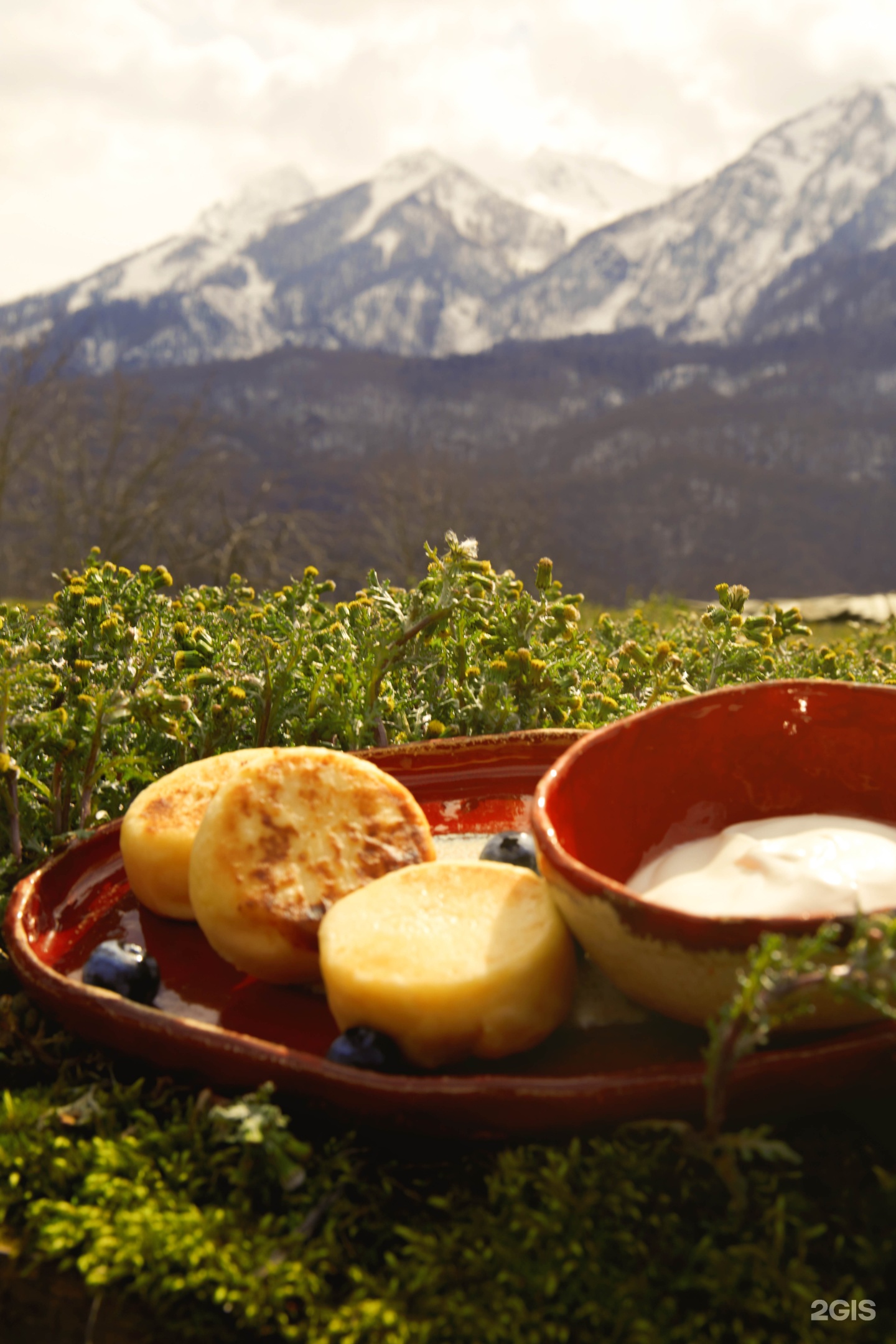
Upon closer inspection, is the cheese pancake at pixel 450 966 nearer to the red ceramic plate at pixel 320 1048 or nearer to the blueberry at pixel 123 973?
the red ceramic plate at pixel 320 1048

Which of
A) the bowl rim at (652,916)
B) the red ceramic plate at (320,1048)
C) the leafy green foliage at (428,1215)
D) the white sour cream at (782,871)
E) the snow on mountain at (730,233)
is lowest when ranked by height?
the leafy green foliage at (428,1215)

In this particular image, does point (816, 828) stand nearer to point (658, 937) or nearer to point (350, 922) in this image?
point (658, 937)

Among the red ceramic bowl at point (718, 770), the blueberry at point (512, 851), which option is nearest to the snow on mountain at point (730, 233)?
the red ceramic bowl at point (718, 770)

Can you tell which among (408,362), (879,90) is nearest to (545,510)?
(408,362)

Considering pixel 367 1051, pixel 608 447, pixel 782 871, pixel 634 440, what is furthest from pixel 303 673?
pixel 634 440

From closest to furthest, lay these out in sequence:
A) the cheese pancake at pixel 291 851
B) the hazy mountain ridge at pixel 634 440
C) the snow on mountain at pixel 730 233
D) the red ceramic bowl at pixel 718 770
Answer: the cheese pancake at pixel 291 851, the red ceramic bowl at pixel 718 770, the hazy mountain ridge at pixel 634 440, the snow on mountain at pixel 730 233

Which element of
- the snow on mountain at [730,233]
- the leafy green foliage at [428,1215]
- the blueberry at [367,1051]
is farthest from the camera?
the snow on mountain at [730,233]
